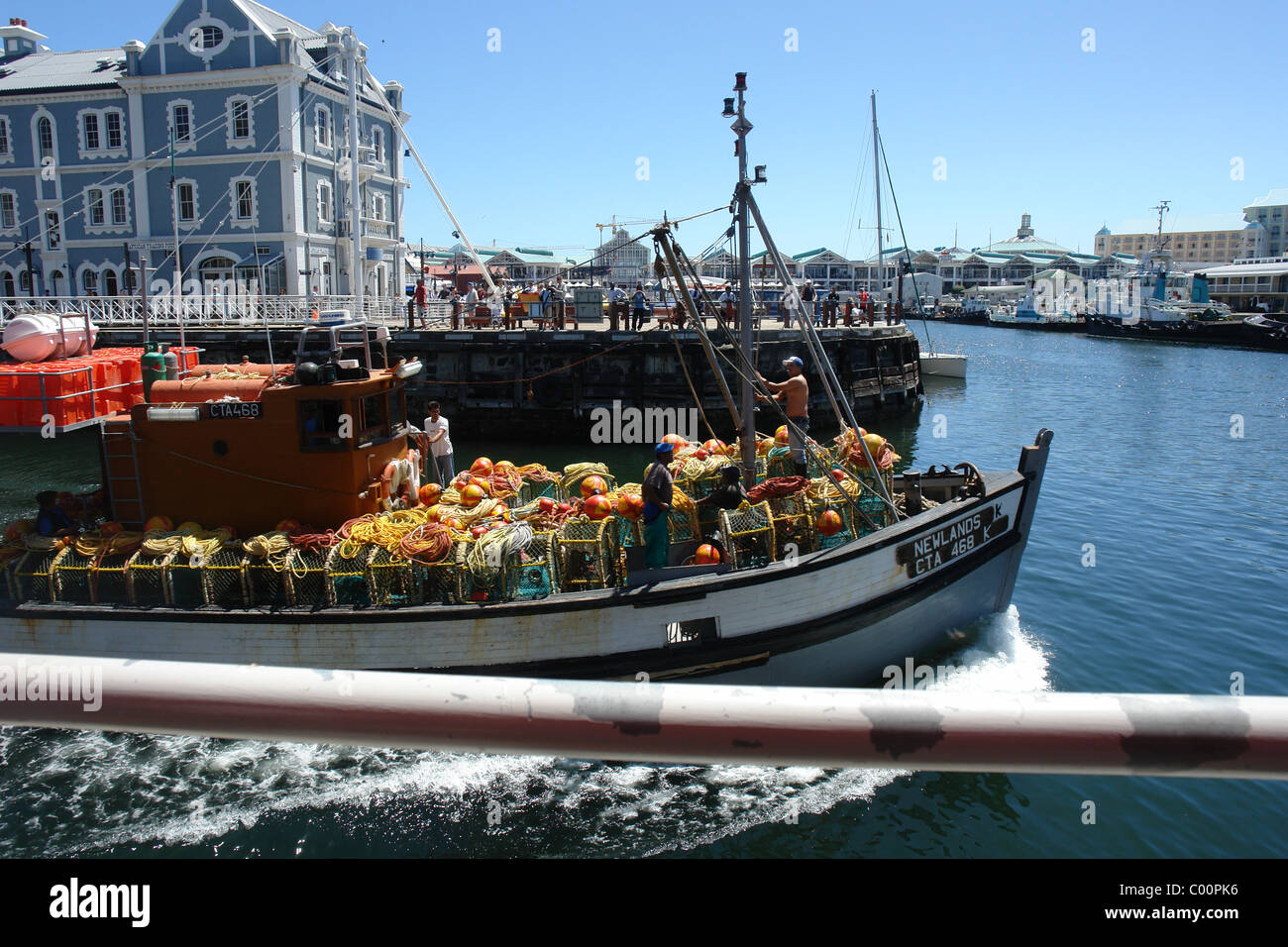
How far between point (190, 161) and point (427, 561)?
3548 cm

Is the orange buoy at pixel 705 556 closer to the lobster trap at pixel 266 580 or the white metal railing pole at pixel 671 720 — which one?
the lobster trap at pixel 266 580

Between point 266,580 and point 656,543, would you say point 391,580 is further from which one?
point 656,543

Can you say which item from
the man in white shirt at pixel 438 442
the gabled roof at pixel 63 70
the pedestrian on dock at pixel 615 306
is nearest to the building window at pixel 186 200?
the gabled roof at pixel 63 70

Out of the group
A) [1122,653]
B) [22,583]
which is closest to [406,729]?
[22,583]

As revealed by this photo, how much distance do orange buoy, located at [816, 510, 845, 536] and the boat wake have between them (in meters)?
2.74

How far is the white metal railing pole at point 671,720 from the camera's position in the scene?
1.21m

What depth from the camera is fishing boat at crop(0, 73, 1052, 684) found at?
372 inches

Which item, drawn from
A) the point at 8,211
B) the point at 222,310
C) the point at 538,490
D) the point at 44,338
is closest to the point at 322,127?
the point at 222,310

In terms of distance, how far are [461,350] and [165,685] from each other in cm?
2862

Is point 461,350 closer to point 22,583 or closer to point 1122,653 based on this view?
point 22,583

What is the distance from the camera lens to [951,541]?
36.5 ft

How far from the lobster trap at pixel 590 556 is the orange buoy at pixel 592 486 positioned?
0.85 m

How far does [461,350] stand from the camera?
2903 centimetres

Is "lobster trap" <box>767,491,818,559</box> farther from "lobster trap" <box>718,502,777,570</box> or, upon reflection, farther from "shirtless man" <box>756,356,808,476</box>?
"shirtless man" <box>756,356,808,476</box>
